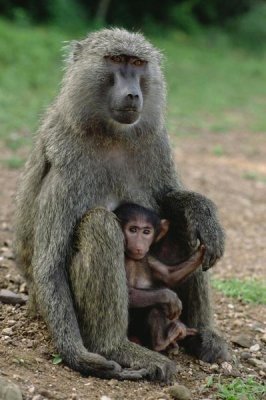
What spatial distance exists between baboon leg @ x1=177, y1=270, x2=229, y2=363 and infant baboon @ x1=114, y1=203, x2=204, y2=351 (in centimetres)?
18

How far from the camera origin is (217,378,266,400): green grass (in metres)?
3.66

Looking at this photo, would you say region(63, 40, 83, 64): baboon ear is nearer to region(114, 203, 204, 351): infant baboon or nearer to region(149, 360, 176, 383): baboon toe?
region(114, 203, 204, 351): infant baboon

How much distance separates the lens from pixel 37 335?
13.5 ft

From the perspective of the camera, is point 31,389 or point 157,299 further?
point 157,299

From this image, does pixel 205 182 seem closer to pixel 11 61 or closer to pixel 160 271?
pixel 160 271

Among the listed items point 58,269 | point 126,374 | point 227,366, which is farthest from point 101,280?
point 227,366

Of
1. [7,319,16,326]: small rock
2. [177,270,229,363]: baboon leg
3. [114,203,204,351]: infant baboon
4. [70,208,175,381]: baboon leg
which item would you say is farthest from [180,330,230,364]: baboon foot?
[7,319,16,326]: small rock

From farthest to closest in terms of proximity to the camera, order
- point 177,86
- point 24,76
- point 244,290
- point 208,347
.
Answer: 1. point 177,86
2. point 24,76
3. point 244,290
4. point 208,347

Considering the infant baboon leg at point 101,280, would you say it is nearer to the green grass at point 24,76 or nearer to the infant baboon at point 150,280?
the infant baboon at point 150,280

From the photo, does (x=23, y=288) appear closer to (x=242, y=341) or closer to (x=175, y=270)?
(x=175, y=270)

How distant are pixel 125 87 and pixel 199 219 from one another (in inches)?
31.4

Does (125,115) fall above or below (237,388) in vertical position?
above

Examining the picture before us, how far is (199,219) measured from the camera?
13.4 ft

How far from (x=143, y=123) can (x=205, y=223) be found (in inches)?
24.5
